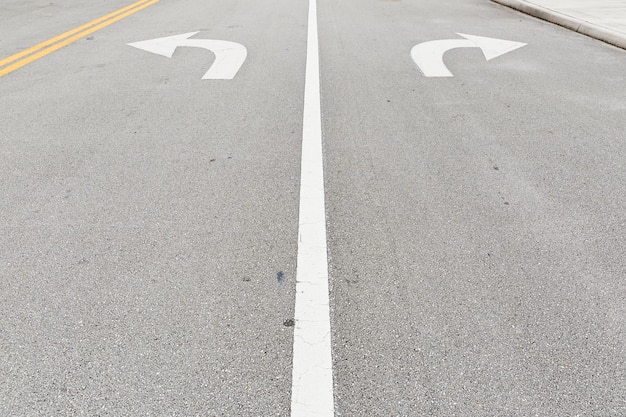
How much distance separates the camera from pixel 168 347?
8.18 ft

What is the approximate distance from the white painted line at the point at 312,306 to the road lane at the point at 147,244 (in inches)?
2.1

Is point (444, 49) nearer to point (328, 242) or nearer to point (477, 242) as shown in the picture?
point (477, 242)

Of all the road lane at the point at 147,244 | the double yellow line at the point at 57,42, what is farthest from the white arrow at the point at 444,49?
the double yellow line at the point at 57,42

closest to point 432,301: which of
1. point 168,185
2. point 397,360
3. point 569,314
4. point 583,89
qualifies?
point 397,360

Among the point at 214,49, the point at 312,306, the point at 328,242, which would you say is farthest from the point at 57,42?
the point at 312,306

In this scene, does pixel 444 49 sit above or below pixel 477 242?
below

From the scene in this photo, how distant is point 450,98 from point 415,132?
1173mm

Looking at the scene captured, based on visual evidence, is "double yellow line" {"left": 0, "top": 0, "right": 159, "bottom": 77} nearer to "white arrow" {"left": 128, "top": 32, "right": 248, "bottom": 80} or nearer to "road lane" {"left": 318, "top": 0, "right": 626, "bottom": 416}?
"white arrow" {"left": 128, "top": 32, "right": 248, "bottom": 80}

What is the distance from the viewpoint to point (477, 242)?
10.9 feet

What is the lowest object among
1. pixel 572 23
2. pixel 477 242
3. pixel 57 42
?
pixel 572 23

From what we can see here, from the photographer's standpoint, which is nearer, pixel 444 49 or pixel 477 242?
pixel 477 242

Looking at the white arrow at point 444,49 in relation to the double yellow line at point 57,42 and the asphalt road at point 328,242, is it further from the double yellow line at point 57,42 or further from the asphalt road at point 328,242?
the double yellow line at point 57,42

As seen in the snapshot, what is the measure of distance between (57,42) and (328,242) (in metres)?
6.89

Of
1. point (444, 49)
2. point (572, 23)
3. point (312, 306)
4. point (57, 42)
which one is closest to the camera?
point (312, 306)
